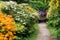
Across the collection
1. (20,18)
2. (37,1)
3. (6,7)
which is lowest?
(37,1)

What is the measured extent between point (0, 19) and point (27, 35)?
23.7 feet

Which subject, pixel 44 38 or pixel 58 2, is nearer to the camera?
pixel 58 2

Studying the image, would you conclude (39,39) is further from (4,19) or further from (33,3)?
(33,3)

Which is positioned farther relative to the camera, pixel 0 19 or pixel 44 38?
pixel 44 38

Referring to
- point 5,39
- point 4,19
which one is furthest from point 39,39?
point 5,39

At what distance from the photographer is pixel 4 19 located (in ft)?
29.1

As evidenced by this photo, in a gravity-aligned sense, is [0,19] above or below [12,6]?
above

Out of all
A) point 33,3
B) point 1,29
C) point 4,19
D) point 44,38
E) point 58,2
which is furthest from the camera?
point 33,3

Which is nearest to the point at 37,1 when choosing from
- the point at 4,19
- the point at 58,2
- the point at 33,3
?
the point at 33,3

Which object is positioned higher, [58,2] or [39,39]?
[58,2]

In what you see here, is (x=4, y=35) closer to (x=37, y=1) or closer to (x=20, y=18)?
(x=20, y=18)

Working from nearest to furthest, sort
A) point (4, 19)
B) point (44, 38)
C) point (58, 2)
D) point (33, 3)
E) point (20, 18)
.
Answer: point (4, 19) → point (58, 2) → point (20, 18) → point (44, 38) → point (33, 3)

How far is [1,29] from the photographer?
825 cm

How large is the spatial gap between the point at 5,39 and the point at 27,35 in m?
7.89
